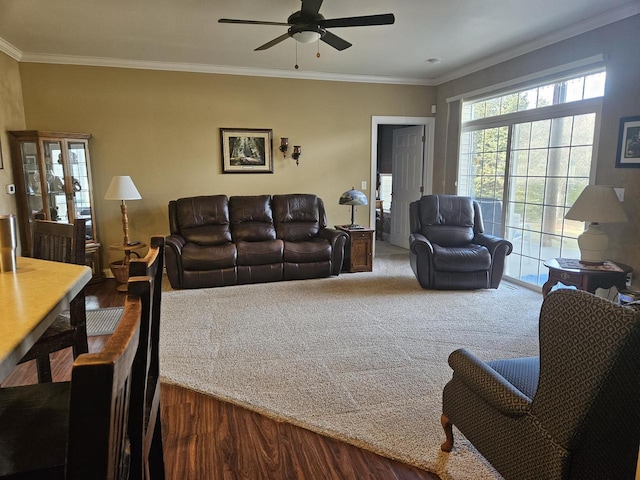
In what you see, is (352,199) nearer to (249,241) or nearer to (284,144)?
(284,144)

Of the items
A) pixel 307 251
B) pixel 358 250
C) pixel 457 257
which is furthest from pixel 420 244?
pixel 307 251

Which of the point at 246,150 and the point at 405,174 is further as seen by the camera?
the point at 405,174

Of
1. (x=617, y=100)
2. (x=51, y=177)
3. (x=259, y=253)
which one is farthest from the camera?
(x=259, y=253)

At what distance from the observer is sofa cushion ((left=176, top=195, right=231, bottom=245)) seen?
5035mm

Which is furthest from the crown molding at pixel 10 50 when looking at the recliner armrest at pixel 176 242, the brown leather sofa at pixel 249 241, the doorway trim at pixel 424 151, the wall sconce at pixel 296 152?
the doorway trim at pixel 424 151

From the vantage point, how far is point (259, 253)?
4879 millimetres

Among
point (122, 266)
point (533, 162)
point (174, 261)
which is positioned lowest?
point (122, 266)

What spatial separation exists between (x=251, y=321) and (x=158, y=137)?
3.03 meters

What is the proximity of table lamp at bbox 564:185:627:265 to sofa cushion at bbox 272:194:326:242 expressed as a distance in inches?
117

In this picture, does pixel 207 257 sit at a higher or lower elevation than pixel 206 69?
lower

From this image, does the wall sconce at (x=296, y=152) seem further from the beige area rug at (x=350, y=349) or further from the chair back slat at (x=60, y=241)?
the chair back slat at (x=60, y=241)

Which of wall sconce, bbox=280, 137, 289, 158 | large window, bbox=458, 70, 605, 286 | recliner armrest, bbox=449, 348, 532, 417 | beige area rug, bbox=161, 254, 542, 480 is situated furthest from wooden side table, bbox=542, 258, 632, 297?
wall sconce, bbox=280, 137, 289, 158

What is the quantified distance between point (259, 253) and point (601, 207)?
11.1ft

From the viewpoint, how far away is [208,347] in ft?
10.4
